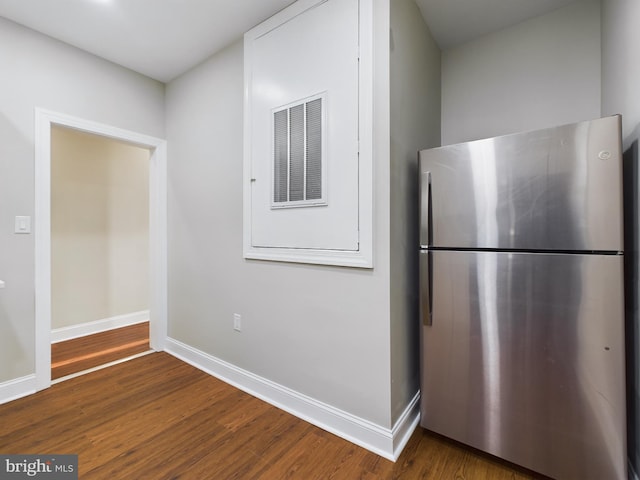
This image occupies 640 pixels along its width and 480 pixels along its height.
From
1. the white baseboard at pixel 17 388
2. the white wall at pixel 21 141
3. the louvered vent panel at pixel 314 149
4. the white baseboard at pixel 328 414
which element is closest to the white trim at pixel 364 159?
the louvered vent panel at pixel 314 149

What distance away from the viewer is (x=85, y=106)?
2.40 m

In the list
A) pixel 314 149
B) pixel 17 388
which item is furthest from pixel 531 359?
pixel 17 388

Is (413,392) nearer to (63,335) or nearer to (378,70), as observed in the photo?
(378,70)

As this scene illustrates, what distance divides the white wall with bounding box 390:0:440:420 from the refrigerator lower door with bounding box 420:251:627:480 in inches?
5.5

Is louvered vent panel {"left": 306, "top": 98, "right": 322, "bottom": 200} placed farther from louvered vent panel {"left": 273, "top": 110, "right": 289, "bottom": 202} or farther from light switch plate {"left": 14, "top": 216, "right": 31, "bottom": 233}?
light switch plate {"left": 14, "top": 216, "right": 31, "bottom": 233}

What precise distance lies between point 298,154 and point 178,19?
131cm

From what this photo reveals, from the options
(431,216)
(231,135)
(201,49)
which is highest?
(201,49)

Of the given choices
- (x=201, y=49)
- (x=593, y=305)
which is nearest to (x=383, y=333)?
(x=593, y=305)

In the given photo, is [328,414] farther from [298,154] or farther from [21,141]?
[21,141]

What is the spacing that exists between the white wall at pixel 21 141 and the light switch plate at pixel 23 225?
36 millimetres

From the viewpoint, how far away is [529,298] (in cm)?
134

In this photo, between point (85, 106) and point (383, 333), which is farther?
point (85, 106)

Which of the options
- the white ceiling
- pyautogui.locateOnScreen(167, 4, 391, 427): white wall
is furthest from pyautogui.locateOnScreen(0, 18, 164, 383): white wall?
pyautogui.locateOnScreen(167, 4, 391, 427): white wall

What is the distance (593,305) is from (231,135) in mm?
2386
